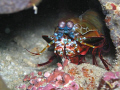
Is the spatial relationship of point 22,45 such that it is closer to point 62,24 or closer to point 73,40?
point 73,40

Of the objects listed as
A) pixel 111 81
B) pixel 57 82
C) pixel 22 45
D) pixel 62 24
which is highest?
pixel 62 24

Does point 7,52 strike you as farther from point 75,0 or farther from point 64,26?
point 75,0

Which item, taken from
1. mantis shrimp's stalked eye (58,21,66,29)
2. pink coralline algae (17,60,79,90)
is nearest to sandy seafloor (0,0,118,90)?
pink coralline algae (17,60,79,90)

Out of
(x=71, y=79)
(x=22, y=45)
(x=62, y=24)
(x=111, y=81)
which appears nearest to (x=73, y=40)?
(x=62, y=24)

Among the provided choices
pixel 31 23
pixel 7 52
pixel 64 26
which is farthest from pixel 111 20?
pixel 31 23

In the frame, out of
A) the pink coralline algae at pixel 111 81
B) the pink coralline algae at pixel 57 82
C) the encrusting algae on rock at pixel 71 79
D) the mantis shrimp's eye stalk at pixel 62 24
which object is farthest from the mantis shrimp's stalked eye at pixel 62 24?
the pink coralline algae at pixel 111 81

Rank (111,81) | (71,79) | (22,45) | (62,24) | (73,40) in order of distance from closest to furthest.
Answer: (111,81) < (71,79) < (62,24) < (73,40) < (22,45)

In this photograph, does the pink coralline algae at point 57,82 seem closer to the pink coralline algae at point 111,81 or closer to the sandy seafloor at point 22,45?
the pink coralline algae at point 111,81

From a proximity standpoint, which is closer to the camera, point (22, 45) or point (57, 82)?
point (57, 82)
